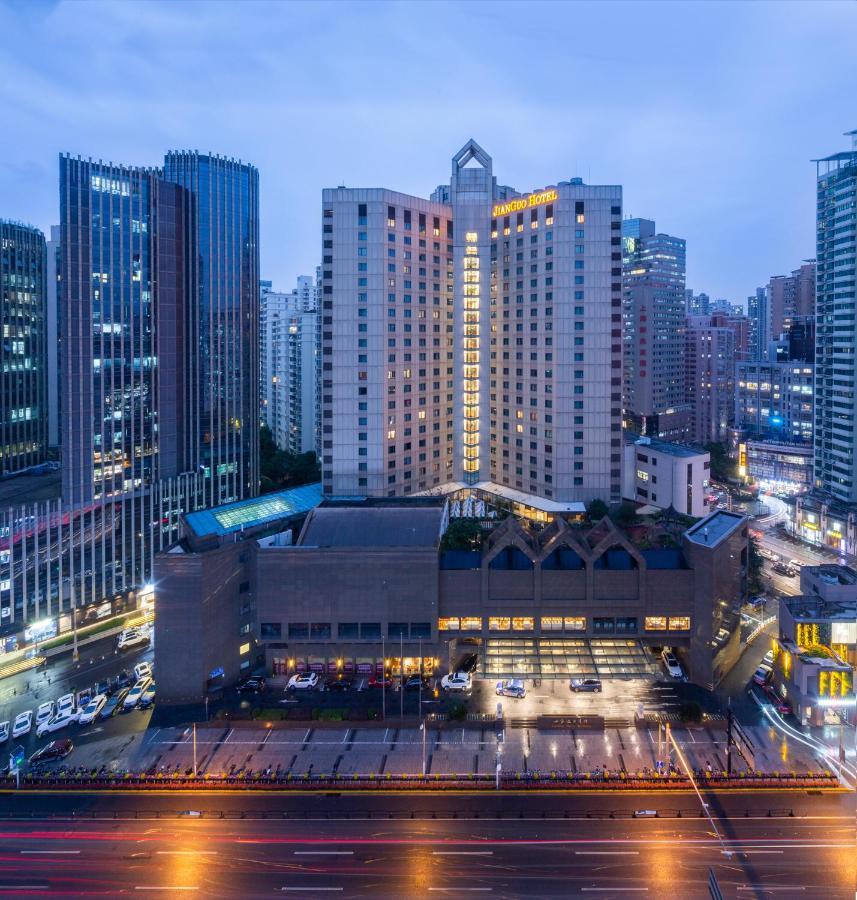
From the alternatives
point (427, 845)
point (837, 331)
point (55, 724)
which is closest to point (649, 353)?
point (837, 331)

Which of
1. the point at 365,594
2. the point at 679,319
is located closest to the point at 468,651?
the point at 365,594

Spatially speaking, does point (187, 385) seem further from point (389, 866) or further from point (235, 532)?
point (389, 866)

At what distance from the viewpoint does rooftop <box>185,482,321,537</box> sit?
72188 mm

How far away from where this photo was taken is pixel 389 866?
4188cm

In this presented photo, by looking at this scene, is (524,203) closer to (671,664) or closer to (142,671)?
(671,664)

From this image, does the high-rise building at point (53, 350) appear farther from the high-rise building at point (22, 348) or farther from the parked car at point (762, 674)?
the parked car at point (762, 674)

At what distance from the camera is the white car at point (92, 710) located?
60062 mm

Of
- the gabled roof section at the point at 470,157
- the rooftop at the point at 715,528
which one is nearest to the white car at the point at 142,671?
the rooftop at the point at 715,528

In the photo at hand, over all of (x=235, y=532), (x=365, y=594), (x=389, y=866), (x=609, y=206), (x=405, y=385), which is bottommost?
(x=389, y=866)

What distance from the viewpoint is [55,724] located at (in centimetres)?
5934

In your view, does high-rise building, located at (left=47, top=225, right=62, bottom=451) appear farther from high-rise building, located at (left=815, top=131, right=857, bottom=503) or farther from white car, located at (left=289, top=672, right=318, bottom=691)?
high-rise building, located at (left=815, top=131, right=857, bottom=503)

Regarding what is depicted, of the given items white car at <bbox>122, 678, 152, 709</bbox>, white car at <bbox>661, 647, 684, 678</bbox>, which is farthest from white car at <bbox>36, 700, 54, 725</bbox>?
white car at <bbox>661, 647, 684, 678</bbox>

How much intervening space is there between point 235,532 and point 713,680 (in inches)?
1985

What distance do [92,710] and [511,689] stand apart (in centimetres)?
3835
